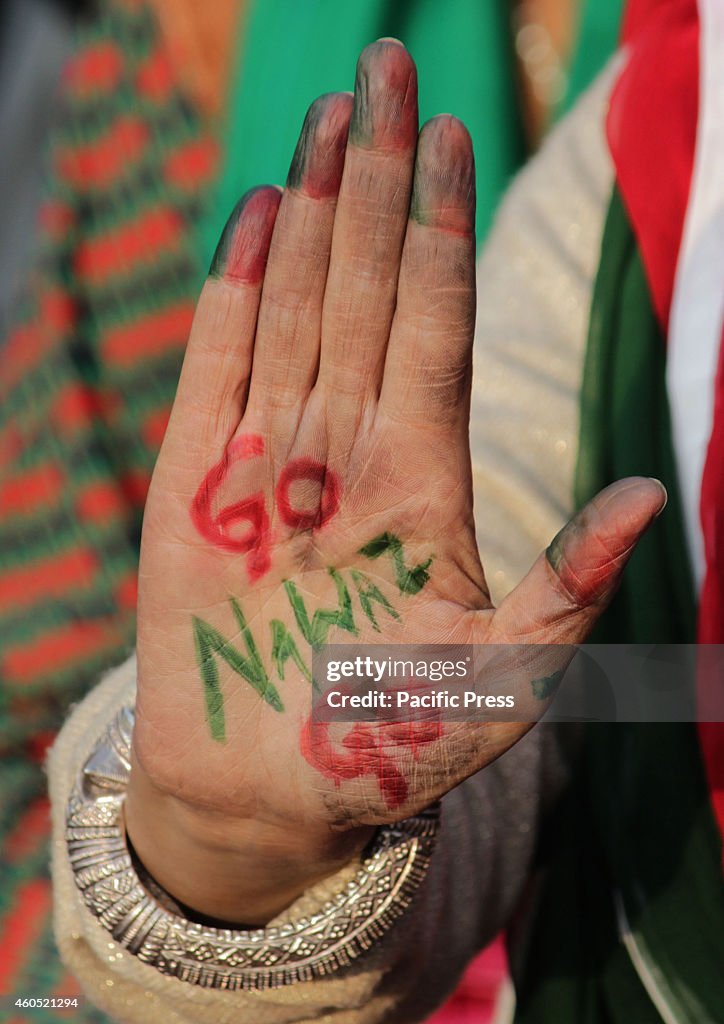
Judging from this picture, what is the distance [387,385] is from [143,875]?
0.99 feet

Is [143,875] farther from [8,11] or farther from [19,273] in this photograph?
[8,11]

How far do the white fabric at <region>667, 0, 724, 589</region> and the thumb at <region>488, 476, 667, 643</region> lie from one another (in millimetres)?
205

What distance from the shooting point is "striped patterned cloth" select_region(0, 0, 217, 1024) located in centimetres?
101

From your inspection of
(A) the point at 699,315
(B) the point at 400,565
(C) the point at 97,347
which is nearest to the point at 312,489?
(B) the point at 400,565

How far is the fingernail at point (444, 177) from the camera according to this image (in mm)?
456

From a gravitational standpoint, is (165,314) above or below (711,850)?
above

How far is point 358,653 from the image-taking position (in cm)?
48

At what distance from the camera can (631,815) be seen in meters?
0.63

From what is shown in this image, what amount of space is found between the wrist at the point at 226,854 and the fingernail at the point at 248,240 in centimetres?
26

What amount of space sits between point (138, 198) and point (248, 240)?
0.64 metres

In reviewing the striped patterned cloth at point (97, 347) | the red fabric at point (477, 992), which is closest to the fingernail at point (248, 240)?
the red fabric at point (477, 992)

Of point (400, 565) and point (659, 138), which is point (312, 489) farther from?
point (659, 138)

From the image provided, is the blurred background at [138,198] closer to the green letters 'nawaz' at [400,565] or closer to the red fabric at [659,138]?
the red fabric at [659,138]

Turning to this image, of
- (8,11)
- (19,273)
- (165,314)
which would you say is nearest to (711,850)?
(165,314)
